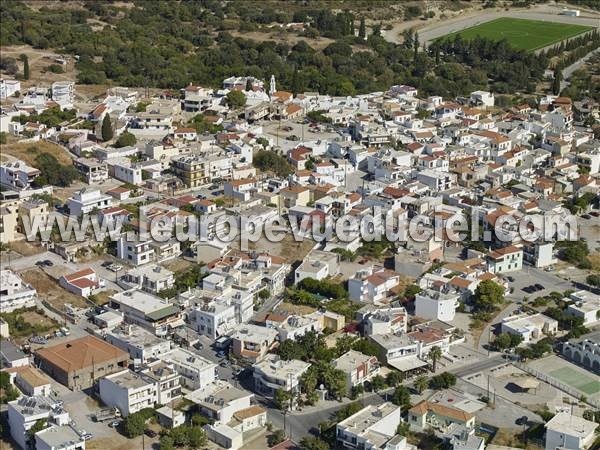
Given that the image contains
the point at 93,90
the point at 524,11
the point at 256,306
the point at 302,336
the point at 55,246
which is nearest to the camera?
the point at 302,336

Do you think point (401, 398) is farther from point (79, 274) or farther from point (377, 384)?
point (79, 274)

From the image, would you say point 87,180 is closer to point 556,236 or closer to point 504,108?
point 556,236

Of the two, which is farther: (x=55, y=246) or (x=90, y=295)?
(x=55, y=246)

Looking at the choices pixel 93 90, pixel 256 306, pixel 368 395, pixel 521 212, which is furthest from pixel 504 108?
pixel 368 395

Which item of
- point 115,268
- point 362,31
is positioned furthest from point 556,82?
point 115,268

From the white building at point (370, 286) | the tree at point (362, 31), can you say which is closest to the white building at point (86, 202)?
the white building at point (370, 286)

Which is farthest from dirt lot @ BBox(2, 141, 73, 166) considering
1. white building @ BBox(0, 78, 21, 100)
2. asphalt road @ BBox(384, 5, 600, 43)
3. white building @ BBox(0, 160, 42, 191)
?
asphalt road @ BBox(384, 5, 600, 43)
